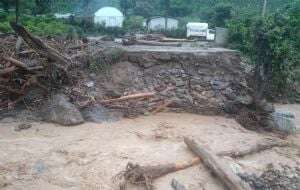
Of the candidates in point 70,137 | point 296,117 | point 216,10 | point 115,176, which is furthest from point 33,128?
point 216,10

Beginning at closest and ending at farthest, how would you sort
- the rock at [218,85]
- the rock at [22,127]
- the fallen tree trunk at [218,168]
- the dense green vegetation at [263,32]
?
1. the fallen tree trunk at [218,168]
2. the rock at [22,127]
3. the dense green vegetation at [263,32]
4. the rock at [218,85]

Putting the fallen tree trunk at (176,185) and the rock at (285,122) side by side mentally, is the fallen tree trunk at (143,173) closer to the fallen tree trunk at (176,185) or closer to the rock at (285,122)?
the fallen tree trunk at (176,185)

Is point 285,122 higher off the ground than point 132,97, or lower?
lower

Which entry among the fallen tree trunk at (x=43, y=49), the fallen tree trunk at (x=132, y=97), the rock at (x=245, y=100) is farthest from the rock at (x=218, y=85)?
the fallen tree trunk at (x=43, y=49)

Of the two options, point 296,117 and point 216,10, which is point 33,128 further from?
point 216,10

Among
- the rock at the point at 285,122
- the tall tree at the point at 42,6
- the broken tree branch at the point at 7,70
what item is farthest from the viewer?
the tall tree at the point at 42,6

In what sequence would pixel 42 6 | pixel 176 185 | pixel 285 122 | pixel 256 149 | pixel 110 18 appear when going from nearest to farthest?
pixel 176 185
pixel 256 149
pixel 285 122
pixel 42 6
pixel 110 18

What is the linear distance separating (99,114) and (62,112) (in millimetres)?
1015

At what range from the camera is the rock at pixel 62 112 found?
10.3 meters

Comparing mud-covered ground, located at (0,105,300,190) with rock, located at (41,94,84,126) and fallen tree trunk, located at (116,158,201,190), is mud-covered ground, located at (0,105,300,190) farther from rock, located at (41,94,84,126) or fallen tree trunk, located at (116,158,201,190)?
rock, located at (41,94,84,126)

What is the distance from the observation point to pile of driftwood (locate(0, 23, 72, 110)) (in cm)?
1101

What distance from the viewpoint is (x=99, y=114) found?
10.9m

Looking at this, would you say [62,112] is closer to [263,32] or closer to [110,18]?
[263,32]

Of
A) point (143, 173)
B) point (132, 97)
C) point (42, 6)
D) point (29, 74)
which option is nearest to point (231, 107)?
point (132, 97)
